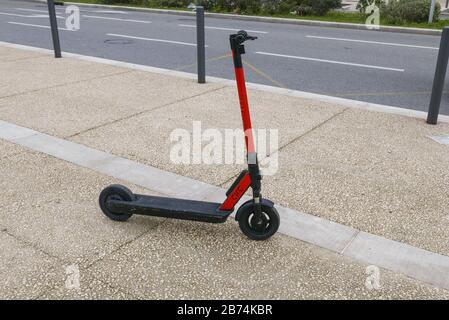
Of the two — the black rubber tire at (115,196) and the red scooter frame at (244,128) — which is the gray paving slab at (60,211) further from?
the red scooter frame at (244,128)

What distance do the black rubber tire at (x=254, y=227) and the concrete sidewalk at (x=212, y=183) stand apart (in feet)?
0.26

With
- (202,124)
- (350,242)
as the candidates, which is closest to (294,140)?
(202,124)

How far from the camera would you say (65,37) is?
13.4 meters

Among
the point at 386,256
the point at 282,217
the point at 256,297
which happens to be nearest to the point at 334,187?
the point at 282,217

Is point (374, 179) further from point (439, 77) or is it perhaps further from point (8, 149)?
point (8, 149)

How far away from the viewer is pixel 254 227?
3.37 metres

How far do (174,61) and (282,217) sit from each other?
23.5ft

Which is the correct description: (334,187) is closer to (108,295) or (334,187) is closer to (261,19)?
(108,295)

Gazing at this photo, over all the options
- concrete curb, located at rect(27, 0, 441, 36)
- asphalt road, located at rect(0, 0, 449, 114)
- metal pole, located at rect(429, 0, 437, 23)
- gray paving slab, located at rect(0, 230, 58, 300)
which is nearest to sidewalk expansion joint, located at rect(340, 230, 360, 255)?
gray paving slab, located at rect(0, 230, 58, 300)

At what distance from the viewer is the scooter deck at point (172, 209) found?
3.38 metres

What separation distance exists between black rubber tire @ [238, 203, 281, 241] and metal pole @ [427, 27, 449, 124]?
348 cm

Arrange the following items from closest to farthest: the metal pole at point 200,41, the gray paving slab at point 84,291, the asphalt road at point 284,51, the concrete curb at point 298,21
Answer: the gray paving slab at point 84,291, the metal pole at point 200,41, the asphalt road at point 284,51, the concrete curb at point 298,21

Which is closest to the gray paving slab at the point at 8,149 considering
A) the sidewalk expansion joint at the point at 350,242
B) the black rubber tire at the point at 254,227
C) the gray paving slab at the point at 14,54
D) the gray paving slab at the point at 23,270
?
the gray paving slab at the point at 23,270

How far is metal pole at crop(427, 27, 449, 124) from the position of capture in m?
5.56
